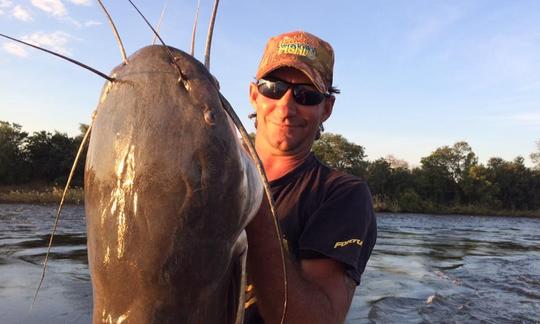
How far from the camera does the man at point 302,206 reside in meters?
1.59

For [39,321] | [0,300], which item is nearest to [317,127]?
[39,321]

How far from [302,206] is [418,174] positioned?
61.8 m

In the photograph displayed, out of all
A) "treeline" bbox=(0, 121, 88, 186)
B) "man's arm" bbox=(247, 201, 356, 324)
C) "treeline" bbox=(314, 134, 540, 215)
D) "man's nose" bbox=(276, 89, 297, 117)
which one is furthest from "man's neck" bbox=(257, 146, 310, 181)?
"treeline" bbox=(314, 134, 540, 215)

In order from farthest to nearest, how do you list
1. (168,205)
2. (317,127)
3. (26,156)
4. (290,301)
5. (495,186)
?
(495,186) → (26,156) → (317,127) → (290,301) → (168,205)

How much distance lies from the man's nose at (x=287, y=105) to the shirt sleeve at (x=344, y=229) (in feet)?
1.44

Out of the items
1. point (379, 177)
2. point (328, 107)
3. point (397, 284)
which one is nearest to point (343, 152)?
point (379, 177)

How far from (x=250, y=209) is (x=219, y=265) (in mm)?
183

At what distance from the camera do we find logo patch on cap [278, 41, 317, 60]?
7.86ft

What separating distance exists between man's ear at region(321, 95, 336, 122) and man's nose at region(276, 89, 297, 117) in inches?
11.1

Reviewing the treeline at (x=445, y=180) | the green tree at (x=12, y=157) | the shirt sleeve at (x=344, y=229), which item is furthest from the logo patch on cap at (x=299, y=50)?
the treeline at (x=445, y=180)

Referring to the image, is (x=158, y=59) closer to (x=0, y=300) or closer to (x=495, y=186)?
(x=0, y=300)

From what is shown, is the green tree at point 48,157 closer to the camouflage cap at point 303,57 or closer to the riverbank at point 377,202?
the riverbank at point 377,202

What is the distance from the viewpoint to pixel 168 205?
1.22m

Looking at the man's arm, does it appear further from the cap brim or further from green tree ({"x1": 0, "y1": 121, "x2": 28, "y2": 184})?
green tree ({"x1": 0, "y1": 121, "x2": 28, "y2": 184})
